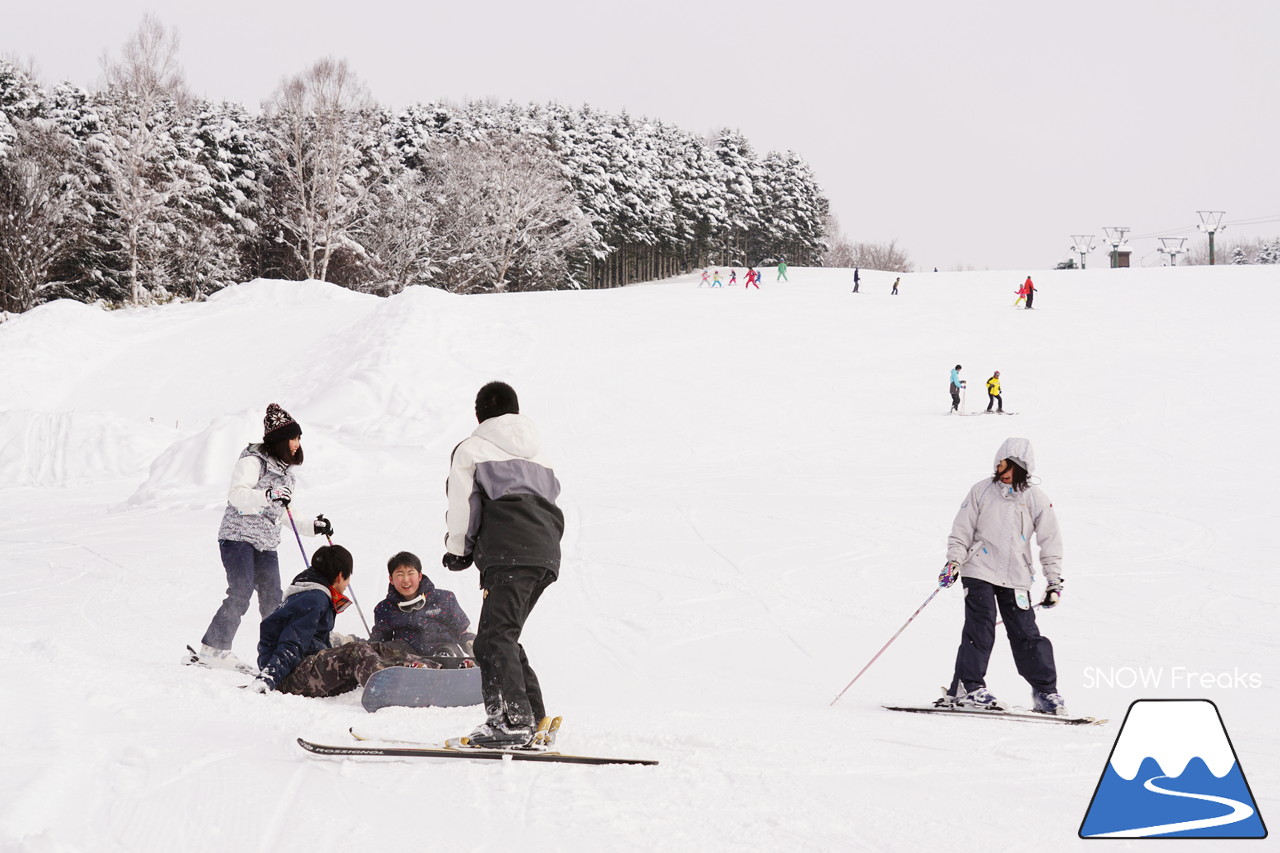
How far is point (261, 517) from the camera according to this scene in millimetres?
5953

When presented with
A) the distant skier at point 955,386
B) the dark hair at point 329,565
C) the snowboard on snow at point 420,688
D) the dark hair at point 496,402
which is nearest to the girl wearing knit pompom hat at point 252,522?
the dark hair at point 329,565

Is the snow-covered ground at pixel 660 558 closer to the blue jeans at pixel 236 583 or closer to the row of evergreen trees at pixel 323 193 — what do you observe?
the blue jeans at pixel 236 583

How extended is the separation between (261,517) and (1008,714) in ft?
14.5

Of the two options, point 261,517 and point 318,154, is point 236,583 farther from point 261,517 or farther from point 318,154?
point 318,154

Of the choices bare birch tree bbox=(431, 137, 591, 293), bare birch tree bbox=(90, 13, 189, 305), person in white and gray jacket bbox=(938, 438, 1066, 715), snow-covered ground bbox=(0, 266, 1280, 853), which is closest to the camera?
snow-covered ground bbox=(0, 266, 1280, 853)

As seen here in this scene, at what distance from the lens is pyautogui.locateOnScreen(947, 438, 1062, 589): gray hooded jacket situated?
5527 mm

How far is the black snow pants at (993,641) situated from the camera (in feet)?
18.0

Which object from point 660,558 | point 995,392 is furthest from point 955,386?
point 660,558

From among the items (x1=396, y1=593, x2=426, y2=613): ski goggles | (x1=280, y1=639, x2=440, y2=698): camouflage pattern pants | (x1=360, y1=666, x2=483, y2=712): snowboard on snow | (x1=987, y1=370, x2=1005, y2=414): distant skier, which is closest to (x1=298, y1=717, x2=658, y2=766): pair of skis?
(x1=360, y1=666, x2=483, y2=712): snowboard on snow

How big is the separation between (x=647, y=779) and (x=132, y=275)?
38971 millimetres

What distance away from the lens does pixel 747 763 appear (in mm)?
3863

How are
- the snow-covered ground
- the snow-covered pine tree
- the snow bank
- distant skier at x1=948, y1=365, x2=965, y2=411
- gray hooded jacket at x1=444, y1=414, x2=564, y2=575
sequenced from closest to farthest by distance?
1. the snow-covered ground
2. gray hooded jacket at x1=444, y1=414, x2=564, y2=575
3. the snow bank
4. distant skier at x1=948, y1=365, x2=965, y2=411
5. the snow-covered pine tree

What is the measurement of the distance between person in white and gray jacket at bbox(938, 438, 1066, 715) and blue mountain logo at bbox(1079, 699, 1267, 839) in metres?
1.95

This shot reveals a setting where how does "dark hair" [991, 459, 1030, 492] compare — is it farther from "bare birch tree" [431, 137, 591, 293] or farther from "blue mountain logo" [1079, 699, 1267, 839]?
"bare birch tree" [431, 137, 591, 293]
